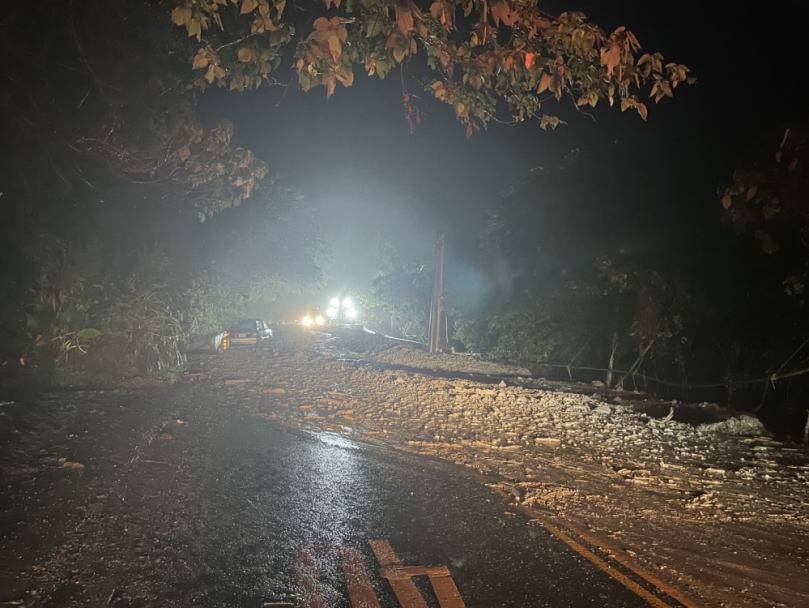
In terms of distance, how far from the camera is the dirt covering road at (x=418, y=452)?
13.1 feet

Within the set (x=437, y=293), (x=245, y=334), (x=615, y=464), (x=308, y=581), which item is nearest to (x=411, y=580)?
(x=308, y=581)

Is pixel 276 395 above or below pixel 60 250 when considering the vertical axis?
below

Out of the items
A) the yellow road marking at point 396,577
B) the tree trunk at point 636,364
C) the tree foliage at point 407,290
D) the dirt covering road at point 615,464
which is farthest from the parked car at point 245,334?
the yellow road marking at point 396,577

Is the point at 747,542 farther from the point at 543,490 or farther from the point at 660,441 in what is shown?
the point at 660,441

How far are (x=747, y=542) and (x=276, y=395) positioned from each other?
904 centimetres

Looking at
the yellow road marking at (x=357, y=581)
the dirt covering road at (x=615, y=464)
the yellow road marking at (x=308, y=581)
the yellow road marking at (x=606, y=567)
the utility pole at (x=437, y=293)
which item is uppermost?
the utility pole at (x=437, y=293)

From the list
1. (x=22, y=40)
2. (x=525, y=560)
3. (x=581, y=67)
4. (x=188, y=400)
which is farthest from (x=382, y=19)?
(x=188, y=400)

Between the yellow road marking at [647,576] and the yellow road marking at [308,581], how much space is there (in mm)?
2583

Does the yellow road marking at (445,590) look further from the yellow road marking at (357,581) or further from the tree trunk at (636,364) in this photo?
the tree trunk at (636,364)

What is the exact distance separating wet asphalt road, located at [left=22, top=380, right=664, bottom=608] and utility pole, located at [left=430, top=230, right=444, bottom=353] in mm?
15839

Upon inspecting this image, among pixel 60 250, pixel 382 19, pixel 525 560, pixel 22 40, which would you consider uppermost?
pixel 22 40

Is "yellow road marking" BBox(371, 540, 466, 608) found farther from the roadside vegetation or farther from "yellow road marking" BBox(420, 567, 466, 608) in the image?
the roadside vegetation

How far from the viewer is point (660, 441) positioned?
8773 mm

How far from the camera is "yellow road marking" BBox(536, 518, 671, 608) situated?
378 centimetres
